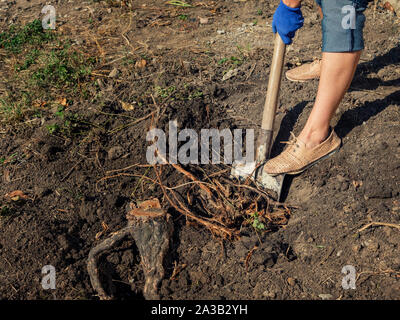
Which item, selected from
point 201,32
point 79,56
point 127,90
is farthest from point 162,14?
point 127,90

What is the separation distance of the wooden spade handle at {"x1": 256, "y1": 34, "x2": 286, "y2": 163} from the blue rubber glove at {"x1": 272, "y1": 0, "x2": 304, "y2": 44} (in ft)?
0.16

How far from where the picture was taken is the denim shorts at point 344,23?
209cm

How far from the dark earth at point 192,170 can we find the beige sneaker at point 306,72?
0.21 feet

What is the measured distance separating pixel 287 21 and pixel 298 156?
0.85 meters

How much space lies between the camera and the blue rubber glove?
2.38 meters

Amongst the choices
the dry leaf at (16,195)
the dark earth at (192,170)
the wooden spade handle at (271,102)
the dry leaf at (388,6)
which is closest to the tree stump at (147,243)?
the dark earth at (192,170)

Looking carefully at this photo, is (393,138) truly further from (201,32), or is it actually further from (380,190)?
(201,32)

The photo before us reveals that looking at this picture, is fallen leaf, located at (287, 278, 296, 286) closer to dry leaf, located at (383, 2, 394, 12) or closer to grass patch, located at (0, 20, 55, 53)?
Answer: dry leaf, located at (383, 2, 394, 12)

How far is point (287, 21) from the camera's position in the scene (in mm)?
2391

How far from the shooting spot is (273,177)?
8.54 ft

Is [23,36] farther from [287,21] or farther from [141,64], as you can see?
[287,21]

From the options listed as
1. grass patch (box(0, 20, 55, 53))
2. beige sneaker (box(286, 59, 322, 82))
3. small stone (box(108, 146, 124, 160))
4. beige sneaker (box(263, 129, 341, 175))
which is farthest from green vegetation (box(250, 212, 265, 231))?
grass patch (box(0, 20, 55, 53))

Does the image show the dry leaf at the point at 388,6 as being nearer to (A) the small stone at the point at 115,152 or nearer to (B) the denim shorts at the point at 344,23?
(B) the denim shorts at the point at 344,23
